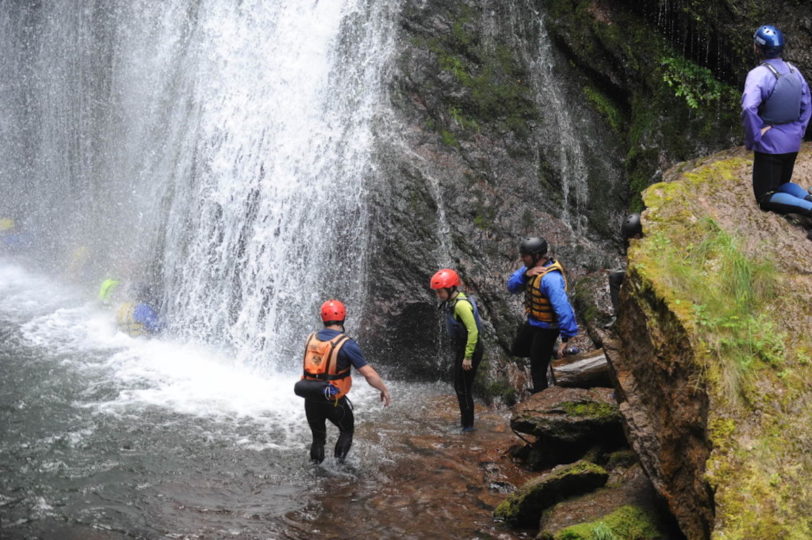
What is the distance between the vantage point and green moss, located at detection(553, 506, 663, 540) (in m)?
5.47

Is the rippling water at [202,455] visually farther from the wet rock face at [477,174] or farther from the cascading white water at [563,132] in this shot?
the cascading white water at [563,132]

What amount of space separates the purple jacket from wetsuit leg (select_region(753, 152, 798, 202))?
0.26 feet

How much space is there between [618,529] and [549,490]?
0.92 meters

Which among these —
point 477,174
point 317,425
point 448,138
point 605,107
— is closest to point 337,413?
point 317,425

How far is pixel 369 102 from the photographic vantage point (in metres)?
12.2

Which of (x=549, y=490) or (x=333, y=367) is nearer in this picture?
(x=549, y=490)

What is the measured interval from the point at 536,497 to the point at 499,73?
7.75 m

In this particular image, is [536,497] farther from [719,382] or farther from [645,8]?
[645,8]

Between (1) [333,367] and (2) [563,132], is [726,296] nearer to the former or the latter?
(1) [333,367]

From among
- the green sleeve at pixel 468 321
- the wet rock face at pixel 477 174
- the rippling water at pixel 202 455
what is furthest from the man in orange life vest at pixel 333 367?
the wet rock face at pixel 477 174

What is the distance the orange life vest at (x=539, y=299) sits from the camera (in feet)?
26.6

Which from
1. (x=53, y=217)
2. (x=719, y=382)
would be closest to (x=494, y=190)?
(x=719, y=382)

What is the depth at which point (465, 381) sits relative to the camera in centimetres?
858

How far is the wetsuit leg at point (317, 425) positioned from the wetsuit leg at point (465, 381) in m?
1.69
